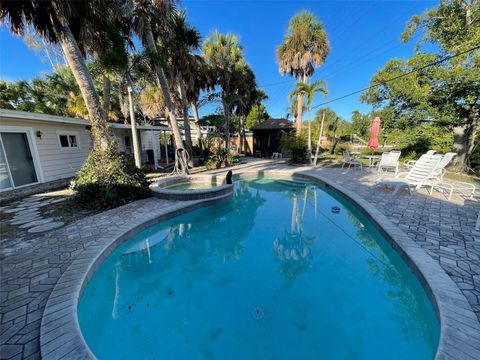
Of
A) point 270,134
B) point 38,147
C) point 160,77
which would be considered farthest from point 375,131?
point 38,147

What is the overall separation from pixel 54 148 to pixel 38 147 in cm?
70

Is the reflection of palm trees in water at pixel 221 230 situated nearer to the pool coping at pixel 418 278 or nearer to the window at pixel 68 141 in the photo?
the pool coping at pixel 418 278

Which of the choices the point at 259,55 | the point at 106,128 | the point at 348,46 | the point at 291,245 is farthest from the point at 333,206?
the point at 259,55

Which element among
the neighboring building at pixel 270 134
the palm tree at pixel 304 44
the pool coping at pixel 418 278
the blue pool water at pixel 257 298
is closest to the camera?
the pool coping at pixel 418 278

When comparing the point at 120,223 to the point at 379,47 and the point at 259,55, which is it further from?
the point at 259,55

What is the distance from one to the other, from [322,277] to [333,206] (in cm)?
382

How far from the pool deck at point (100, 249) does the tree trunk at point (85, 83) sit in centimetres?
219

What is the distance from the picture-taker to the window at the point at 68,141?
9164 millimetres

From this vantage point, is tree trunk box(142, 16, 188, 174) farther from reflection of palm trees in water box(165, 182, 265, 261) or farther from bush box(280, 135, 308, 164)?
bush box(280, 135, 308, 164)

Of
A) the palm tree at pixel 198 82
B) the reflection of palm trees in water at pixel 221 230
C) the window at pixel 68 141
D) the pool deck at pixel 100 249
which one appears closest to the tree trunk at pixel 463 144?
the pool deck at pixel 100 249

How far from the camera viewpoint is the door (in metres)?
7.18

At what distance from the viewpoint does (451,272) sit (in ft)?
9.30

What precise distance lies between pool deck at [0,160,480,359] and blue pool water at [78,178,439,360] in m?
0.46

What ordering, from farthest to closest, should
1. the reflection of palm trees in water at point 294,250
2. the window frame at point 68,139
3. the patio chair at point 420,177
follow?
the window frame at point 68,139, the patio chair at point 420,177, the reflection of palm trees in water at point 294,250
